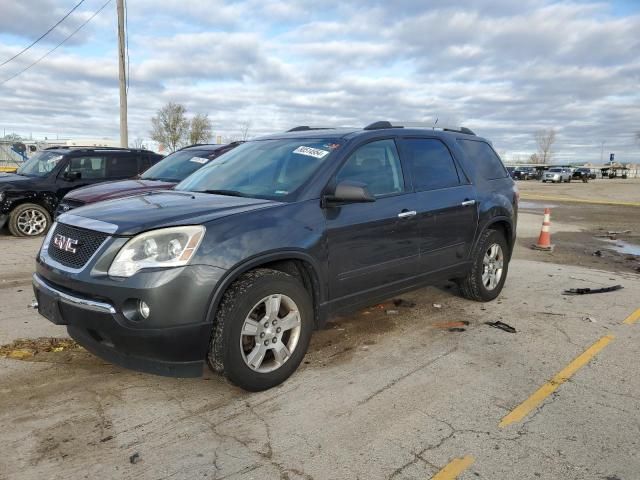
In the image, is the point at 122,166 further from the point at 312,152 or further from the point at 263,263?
the point at 263,263

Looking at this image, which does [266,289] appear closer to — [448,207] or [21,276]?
[448,207]

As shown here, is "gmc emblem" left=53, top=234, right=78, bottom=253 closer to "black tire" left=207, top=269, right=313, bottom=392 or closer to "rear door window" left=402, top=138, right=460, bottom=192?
"black tire" left=207, top=269, right=313, bottom=392

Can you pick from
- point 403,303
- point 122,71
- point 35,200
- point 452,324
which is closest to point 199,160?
point 35,200

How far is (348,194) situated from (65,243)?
6.44ft

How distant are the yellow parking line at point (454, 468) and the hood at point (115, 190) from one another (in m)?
6.02

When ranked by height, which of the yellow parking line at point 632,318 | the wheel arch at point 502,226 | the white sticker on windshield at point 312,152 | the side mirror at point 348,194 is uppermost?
the white sticker on windshield at point 312,152

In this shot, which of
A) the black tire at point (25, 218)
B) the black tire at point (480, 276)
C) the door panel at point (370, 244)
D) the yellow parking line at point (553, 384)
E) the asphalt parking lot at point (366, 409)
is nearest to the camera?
the asphalt parking lot at point (366, 409)

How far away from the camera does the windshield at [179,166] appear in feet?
29.5

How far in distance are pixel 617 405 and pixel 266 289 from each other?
2.48m

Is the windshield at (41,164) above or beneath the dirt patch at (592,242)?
above

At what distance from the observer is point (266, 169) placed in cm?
429

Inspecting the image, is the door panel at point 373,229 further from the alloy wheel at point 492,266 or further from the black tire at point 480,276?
the alloy wheel at point 492,266

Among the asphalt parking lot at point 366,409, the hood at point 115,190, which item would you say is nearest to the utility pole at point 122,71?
the hood at point 115,190

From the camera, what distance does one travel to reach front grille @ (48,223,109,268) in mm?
3207
